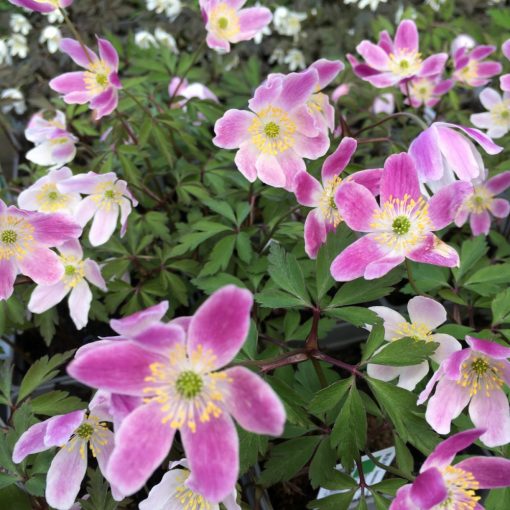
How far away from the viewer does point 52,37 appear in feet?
7.02

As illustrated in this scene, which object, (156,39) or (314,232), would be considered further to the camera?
(156,39)

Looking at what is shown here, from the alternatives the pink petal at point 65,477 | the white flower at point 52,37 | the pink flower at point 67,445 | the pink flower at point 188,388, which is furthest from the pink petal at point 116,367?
the white flower at point 52,37

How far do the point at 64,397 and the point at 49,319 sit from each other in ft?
0.99

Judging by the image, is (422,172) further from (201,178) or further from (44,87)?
(44,87)

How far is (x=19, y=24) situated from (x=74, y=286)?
5.26ft

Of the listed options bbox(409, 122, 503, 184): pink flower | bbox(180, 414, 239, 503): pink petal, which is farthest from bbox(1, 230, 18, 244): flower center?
bbox(409, 122, 503, 184): pink flower

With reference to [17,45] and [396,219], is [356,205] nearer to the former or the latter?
[396,219]

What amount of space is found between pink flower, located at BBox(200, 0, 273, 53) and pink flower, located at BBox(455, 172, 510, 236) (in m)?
0.61

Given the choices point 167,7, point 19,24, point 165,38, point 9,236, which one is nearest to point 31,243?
point 9,236

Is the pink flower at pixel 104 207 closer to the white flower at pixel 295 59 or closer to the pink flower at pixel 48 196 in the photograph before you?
the pink flower at pixel 48 196

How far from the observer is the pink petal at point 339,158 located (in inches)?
36.5

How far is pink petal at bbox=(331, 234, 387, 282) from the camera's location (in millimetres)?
864

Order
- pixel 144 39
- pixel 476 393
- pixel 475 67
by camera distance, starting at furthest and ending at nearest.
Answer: pixel 144 39
pixel 475 67
pixel 476 393

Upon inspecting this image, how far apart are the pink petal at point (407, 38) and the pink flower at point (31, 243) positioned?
3.02 feet
